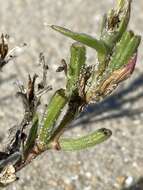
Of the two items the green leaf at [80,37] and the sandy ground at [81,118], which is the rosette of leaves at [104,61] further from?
the sandy ground at [81,118]

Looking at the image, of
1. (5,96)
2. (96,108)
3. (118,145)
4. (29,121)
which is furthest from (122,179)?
(29,121)

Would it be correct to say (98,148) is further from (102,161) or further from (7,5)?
(7,5)

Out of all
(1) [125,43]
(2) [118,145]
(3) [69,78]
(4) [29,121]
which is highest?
(1) [125,43]

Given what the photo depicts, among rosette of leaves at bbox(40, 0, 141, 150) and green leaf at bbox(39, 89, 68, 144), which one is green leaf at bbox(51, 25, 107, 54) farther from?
green leaf at bbox(39, 89, 68, 144)

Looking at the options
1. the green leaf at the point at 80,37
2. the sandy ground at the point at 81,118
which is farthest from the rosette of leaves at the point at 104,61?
the sandy ground at the point at 81,118

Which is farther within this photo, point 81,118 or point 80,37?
point 81,118

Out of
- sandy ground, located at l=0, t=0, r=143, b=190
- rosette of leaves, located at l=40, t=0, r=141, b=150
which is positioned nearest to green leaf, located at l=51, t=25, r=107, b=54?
rosette of leaves, located at l=40, t=0, r=141, b=150

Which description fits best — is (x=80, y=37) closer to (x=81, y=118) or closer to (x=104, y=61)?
(x=104, y=61)

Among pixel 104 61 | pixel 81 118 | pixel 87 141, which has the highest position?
pixel 104 61

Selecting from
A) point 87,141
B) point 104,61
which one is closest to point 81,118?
point 87,141
